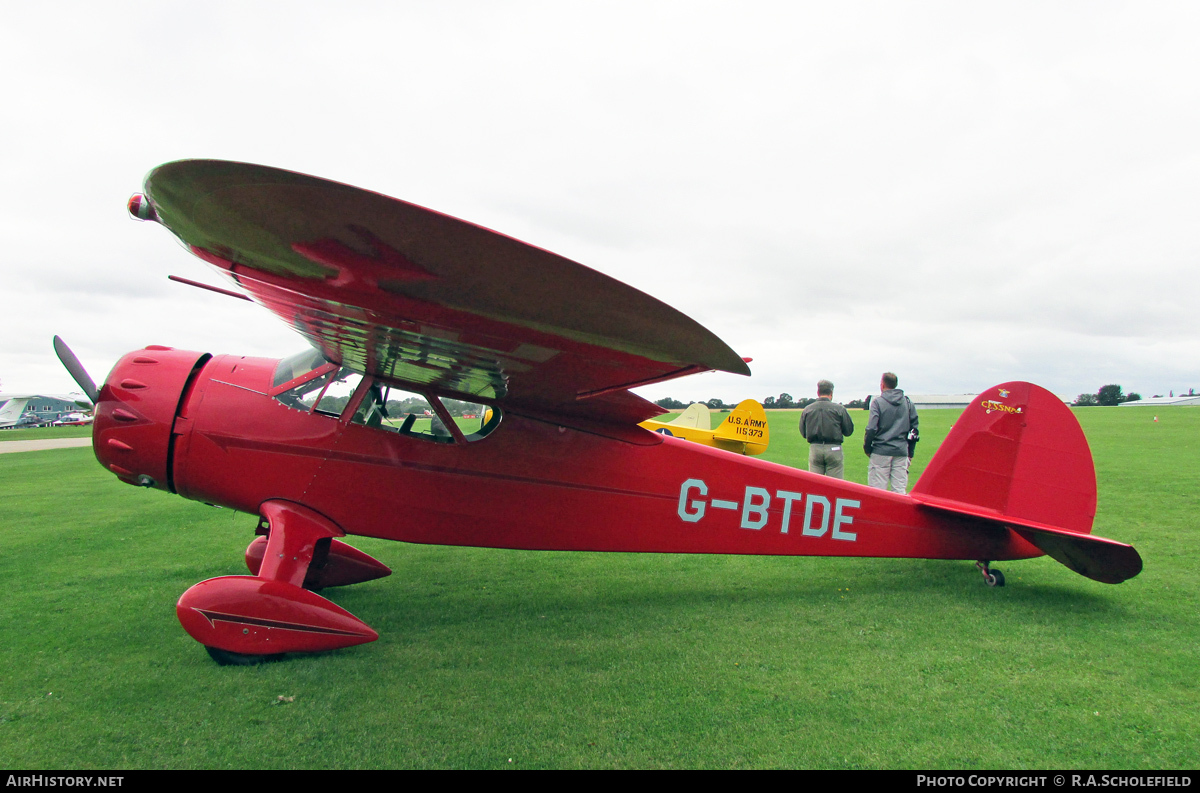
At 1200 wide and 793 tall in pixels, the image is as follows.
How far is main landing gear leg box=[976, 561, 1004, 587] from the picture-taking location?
15.4ft

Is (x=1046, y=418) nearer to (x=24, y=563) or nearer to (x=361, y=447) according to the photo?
(x=361, y=447)

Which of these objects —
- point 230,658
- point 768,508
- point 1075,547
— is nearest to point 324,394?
point 230,658

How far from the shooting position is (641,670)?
329 centimetres

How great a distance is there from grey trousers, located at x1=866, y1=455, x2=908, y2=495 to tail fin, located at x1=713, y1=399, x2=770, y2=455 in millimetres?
8444

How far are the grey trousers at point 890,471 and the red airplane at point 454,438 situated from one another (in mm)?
1748

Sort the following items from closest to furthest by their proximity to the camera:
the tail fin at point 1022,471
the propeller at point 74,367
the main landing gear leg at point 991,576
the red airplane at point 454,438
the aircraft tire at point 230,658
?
the red airplane at point 454,438 < the aircraft tire at point 230,658 < the propeller at point 74,367 < the tail fin at point 1022,471 < the main landing gear leg at point 991,576

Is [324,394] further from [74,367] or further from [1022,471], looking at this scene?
[1022,471]

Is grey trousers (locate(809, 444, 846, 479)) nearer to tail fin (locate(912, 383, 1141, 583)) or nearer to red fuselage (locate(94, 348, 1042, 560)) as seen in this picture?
tail fin (locate(912, 383, 1141, 583))

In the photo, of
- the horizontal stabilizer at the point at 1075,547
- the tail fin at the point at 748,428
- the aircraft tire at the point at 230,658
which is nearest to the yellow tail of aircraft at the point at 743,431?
the tail fin at the point at 748,428

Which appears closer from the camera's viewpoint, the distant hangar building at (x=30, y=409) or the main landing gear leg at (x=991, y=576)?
the main landing gear leg at (x=991, y=576)

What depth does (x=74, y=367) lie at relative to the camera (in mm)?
4359

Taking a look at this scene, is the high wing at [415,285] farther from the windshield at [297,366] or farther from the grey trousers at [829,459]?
the grey trousers at [829,459]

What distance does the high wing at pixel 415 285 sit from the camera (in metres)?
1.87
